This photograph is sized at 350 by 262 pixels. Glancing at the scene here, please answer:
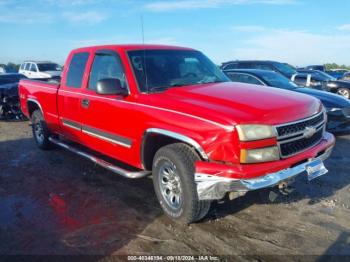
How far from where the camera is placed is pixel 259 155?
314cm

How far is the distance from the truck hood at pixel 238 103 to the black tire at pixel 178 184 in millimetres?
446

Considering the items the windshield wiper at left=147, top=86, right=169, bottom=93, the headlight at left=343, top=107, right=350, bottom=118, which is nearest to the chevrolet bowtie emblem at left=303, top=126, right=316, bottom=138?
the windshield wiper at left=147, top=86, right=169, bottom=93

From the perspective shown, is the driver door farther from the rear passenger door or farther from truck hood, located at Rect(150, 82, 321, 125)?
truck hood, located at Rect(150, 82, 321, 125)

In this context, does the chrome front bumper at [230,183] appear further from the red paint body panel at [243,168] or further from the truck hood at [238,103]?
the truck hood at [238,103]

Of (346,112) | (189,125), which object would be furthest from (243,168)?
(346,112)

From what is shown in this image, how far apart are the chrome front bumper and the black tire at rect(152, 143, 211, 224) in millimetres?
173

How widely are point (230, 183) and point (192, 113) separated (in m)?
0.77

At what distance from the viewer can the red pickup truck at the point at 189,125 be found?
10.2 feet

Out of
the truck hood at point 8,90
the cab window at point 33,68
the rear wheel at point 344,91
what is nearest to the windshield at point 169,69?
the truck hood at point 8,90

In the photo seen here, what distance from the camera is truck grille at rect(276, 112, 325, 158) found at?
3.26m

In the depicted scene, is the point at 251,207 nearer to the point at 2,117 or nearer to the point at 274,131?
the point at 274,131

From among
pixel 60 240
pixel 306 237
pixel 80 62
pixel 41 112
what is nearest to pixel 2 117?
pixel 41 112

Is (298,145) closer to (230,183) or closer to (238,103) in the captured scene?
(238,103)

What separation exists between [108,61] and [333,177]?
367 centimetres
